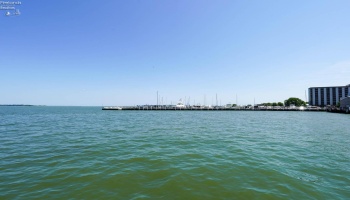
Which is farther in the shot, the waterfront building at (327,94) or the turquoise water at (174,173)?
the waterfront building at (327,94)

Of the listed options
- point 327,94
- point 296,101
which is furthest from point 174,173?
point 327,94

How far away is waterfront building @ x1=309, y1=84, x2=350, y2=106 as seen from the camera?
149 metres

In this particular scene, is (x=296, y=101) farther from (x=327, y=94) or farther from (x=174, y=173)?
(x=174, y=173)

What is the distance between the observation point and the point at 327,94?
159 meters

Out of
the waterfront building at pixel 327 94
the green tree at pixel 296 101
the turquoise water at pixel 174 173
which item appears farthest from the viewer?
the waterfront building at pixel 327 94

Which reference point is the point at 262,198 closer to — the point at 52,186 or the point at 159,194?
the point at 159,194

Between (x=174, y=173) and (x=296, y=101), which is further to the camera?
(x=296, y=101)

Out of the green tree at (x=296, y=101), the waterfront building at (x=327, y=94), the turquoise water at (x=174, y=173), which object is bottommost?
the turquoise water at (x=174, y=173)

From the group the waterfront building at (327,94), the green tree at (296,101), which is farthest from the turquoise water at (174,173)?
the waterfront building at (327,94)

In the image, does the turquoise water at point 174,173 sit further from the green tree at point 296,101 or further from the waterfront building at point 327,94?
the waterfront building at point 327,94

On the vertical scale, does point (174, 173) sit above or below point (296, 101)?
below

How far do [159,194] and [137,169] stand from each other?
303 cm

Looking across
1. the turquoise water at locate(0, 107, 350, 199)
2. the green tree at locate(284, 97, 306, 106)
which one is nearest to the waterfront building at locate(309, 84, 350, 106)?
the green tree at locate(284, 97, 306, 106)

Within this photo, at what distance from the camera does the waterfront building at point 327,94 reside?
149m
